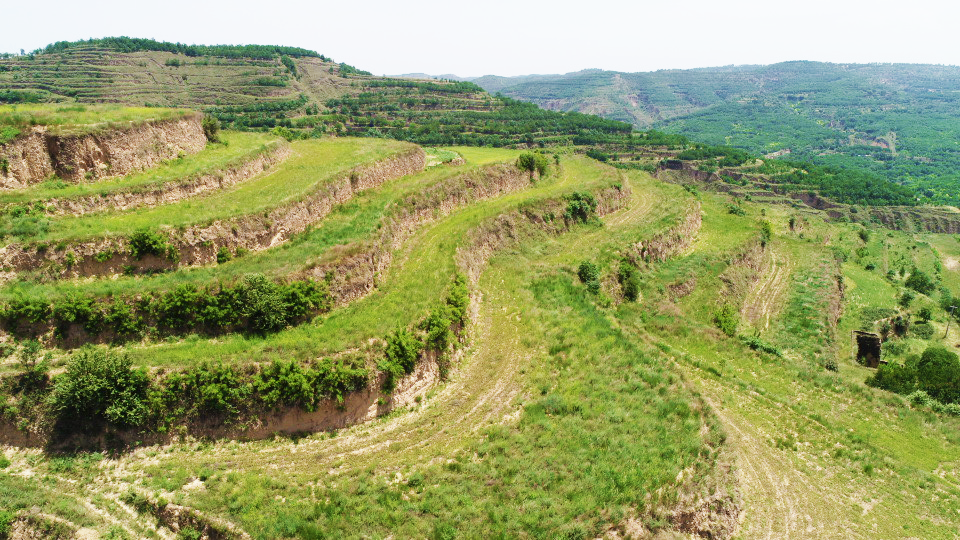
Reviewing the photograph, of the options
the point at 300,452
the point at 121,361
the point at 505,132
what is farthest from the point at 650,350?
the point at 505,132

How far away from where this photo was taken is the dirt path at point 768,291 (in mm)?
47250

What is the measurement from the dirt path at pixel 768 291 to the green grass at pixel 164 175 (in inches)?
1875

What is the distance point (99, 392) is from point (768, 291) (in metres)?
57.3

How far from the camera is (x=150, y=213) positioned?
29.0 metres

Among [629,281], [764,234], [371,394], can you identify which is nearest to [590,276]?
[629,281]

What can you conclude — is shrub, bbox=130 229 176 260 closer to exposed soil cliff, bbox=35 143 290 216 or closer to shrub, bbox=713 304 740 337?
exposed soil cliff, bbox=35 143 290 216

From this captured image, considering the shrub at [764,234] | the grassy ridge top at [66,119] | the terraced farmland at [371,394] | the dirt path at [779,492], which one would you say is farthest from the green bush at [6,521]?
the shrub at [764,234]

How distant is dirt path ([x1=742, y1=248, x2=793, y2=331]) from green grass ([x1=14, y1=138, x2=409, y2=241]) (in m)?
38.8

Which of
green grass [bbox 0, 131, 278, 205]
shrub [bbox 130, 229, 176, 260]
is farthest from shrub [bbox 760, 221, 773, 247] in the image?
shrub [bbox 130, 229, 176, 260]

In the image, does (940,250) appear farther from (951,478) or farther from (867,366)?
(951,478)

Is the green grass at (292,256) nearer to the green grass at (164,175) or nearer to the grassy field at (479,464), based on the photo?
the green grass at (164,175)

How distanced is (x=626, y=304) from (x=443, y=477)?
25664 millimetres

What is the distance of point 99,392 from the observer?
61.3 feet

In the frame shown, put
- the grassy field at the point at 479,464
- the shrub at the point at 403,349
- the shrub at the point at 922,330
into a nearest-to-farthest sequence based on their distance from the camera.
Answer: the grassy field at the point at 479,464 → the shrub at the point at 403,349 → the shrub at the point at 922,330
